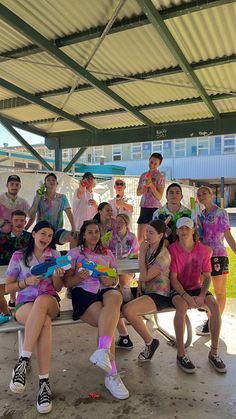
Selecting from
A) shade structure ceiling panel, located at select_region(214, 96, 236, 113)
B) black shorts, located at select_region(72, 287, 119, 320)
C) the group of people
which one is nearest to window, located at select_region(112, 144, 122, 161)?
shade structure ceiling panel, located at select_region(214, 96, 236, 113)

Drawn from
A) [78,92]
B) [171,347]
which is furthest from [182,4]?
[171,347]

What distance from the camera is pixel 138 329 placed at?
132 inches

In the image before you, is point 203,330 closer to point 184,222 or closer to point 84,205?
point 184,222

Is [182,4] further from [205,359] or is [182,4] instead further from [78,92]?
[205,359]

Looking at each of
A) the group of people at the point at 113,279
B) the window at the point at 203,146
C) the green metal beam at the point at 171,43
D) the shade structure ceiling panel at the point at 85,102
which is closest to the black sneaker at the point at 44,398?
the group of people at the point at 113,279

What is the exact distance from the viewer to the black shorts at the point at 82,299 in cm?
310

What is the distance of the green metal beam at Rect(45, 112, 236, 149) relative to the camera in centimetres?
648

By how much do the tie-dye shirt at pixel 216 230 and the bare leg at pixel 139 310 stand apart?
3.53 ft

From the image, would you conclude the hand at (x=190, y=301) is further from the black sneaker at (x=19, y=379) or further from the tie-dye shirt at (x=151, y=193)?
the tie-dye shirt at (x=151, y=193)

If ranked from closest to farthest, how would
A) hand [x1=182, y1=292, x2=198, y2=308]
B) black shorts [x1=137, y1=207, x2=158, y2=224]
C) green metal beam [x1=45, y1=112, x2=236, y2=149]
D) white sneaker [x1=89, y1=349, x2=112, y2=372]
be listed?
white sneaker [x1=89, y1=349, x2=112, y2=372] < hand [x1=182, y1=292, x2=198, y2=308] < black shorts [x1=137, y1=207, x2=158, y2=224] < green metal beam [x1=45, y1=112, x2=236, y2=149]

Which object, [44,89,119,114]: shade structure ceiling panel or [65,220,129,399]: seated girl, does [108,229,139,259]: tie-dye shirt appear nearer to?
[65,220,129,399]: seated girl

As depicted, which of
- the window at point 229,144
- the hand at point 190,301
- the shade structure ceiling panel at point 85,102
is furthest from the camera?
the window at point 229,144

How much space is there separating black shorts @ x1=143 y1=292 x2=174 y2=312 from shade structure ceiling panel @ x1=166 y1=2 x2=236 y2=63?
2797 mm

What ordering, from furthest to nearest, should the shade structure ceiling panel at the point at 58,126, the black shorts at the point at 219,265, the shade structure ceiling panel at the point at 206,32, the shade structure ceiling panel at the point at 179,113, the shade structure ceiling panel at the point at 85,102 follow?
the shade structure ceiling panel at the point at 58,126 → the shade structure ceiling panel at the point at 179,113 → the shade structure ceiling panel at the point at 85,102 → the black shorts at the point at 219,265 → the shade structure ceiling panel at the point at 206,32
